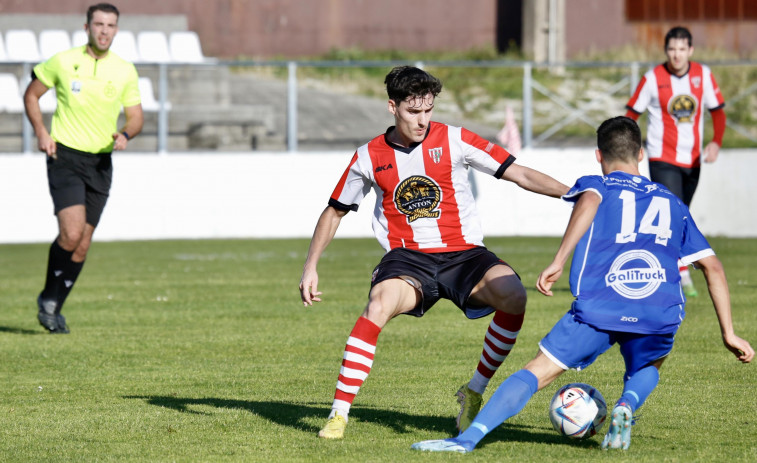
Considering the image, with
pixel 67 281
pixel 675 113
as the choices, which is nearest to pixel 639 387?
pixel 67 281

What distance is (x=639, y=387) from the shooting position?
185 inches

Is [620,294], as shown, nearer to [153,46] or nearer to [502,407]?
[502,407]

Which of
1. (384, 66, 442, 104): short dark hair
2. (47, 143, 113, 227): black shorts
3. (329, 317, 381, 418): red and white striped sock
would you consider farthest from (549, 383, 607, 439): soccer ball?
(47, 143, 113, 227): black shorts

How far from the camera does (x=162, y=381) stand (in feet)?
21.4

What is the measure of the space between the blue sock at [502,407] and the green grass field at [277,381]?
0.10 metres

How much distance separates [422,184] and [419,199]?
0.24 ft

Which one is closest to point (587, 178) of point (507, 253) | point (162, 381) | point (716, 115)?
point (162, 381)

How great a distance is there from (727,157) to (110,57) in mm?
12116

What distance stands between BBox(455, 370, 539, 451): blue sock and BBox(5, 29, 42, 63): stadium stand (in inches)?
760

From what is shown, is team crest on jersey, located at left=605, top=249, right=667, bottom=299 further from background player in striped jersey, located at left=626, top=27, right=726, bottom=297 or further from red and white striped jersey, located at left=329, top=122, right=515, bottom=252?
background player in striped jersey, located at left=626, top=27, right=726, bottom=297

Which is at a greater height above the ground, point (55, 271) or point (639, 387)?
point (639, 387)

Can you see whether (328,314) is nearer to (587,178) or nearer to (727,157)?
(587,178)

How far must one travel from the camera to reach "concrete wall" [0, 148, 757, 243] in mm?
17078

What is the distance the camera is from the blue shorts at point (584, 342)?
459 centimetres
